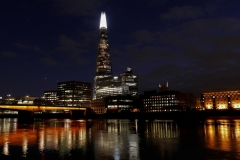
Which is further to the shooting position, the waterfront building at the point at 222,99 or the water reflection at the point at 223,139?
the waterfront building at the point at 222,99

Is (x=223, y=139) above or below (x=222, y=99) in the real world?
below

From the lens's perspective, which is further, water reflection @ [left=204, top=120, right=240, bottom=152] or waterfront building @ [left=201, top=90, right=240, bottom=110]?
waterfront building @ [left=201, top=90, right=240, bottom=110]

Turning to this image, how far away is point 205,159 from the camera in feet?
68.4

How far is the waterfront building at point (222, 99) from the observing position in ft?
587

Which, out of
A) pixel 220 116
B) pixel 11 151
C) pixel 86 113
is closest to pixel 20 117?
pixel 86 113

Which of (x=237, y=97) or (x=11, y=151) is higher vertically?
(x=237, y=97)

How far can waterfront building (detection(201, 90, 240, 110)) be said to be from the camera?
178875mm

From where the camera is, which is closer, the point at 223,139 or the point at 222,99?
the point at 223,139

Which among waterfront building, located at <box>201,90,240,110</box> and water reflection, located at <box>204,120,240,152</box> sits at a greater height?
waterfront building, located at <box>201,90,240,110</box>

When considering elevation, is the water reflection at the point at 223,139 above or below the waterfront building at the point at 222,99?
below

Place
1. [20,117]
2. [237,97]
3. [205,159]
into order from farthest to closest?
1. [237,97]
2. [20,117]
3. [205,159]

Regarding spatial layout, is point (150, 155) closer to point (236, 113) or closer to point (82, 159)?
point (82, 159)

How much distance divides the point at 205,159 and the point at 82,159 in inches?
389

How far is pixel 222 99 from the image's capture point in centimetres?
18738
